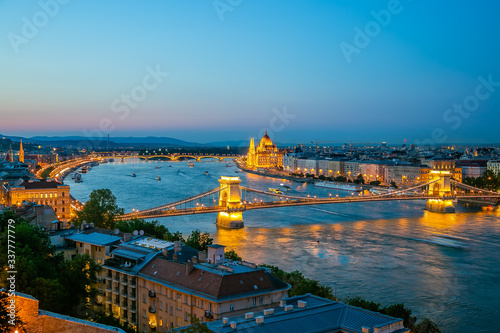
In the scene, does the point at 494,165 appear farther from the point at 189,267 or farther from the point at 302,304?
the point at 302,304

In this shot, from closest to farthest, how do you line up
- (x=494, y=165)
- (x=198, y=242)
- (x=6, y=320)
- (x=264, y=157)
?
1. (x=6, y=320)
2. (x=198, y=242)
3. (x=494, y=165)
4. (x=264, y=157)

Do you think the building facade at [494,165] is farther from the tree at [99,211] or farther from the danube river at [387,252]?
the tree at [99,211]

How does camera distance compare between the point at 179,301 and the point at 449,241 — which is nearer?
the point at 179,301

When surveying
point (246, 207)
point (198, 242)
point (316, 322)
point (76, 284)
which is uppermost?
point (316, 322)

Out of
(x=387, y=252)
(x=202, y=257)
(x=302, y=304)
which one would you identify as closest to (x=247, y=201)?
(x=387, y=252)

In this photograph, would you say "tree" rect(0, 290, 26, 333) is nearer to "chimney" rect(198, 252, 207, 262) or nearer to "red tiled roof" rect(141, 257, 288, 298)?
"red tiled roof" rect(141, 257, 288, 298)

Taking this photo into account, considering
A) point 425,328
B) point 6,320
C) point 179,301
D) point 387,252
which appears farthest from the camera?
→ point 387,252
